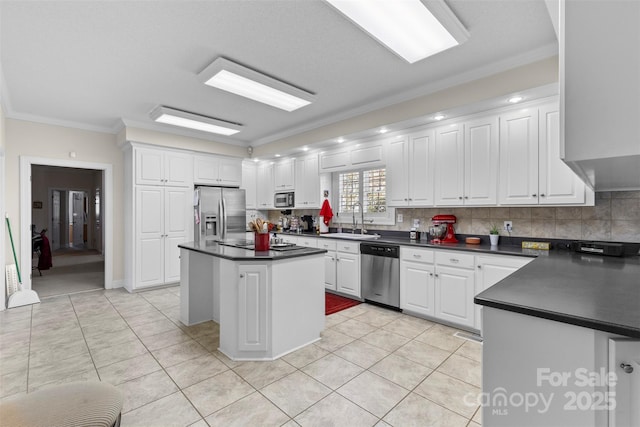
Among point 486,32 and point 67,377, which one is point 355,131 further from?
point 67,377

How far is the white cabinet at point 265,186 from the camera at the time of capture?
6.27m

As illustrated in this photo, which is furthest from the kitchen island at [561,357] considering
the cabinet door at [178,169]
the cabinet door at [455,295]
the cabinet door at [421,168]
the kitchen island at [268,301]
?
the cabinet door at [178,169]

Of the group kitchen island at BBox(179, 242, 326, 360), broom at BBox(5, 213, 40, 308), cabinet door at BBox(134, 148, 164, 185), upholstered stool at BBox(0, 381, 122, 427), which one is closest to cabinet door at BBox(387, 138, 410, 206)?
kitchen island at BBox(179, 242, 326, 360)

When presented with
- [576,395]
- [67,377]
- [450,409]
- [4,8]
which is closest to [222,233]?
[67,377]

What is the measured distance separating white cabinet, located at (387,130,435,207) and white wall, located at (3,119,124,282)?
4.58 meters

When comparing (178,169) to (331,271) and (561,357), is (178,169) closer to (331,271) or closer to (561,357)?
(331,271)

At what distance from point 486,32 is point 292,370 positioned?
3106 millimetres

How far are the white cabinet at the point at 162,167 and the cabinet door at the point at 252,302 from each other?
132 inches

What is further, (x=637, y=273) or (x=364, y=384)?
(x=364, y=384)

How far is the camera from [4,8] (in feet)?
6.81

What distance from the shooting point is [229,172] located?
6000 millimetres

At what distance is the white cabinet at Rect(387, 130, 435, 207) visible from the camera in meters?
3.73

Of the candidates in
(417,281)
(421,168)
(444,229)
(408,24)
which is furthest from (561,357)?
(421,168)

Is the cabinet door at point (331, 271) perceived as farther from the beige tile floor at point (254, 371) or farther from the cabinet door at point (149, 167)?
the cabinet door at point (149, 167)
